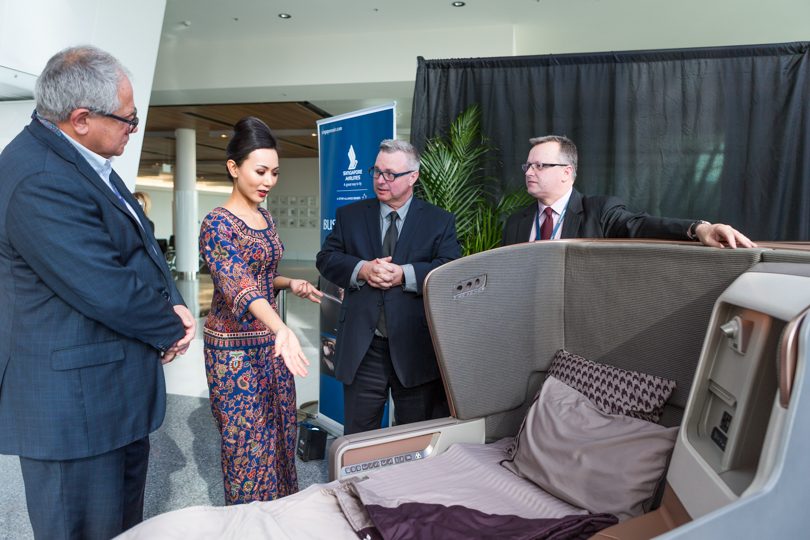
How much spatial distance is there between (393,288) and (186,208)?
9955mm

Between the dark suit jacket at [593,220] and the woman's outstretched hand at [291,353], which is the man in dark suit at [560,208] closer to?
the dark suit jacket at [593,220]

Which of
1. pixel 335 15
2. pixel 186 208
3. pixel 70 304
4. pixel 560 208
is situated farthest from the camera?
pixel 186 208

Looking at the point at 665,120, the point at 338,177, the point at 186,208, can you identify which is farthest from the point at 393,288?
the point at 186,208

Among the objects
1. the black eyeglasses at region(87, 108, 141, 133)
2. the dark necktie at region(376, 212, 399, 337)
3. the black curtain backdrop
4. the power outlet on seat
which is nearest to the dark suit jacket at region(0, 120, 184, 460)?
the black eyeglasses at region(87, 108, 141, 133)

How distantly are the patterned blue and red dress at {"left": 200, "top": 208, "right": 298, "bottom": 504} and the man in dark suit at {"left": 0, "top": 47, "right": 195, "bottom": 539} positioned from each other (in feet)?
1.23

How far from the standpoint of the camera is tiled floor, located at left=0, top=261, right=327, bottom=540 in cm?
243

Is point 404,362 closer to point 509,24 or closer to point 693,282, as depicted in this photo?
point 693,282

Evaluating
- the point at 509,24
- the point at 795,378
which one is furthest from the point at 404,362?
the point at 509,24

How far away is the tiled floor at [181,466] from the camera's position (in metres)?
2.43

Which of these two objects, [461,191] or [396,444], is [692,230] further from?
[461,191]

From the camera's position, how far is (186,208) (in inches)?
426

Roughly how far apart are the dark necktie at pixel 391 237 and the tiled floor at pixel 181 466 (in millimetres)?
1319

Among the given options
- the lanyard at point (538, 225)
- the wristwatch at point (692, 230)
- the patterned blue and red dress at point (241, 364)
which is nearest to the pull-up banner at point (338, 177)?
the lanyard at point (538, 225)

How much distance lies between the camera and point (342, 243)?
7.45ft
